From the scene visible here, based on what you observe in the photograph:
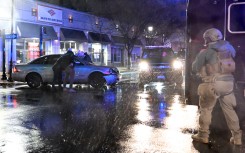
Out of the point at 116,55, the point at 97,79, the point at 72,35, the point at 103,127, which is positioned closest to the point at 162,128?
the point at 103,127

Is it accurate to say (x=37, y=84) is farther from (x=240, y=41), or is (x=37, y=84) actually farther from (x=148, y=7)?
(x=148, y=7)

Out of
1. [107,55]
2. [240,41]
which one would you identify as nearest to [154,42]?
[107,55]

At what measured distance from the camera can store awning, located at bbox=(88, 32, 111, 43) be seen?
123 ft

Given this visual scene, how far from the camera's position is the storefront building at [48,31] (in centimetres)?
2781

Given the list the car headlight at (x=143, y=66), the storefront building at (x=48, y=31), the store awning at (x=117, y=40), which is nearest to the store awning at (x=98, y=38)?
the storefront building at (x=48, y=31)

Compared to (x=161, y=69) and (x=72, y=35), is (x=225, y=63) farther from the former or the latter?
(x=72, y=35)

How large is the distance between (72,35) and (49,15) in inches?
141

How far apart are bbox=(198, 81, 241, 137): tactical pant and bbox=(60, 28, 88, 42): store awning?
27696 millimetres

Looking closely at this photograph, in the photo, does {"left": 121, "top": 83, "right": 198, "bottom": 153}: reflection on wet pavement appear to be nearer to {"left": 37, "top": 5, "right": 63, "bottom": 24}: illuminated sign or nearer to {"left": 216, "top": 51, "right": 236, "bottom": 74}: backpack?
{"left": 216, "top": 51, "right": 236, "bottom": 74}: backpack

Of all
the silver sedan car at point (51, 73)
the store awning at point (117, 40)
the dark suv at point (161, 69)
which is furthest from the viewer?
the store awning at point (117, 40)

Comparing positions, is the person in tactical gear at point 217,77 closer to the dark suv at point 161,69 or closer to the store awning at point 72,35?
the dark suv at point 161,69

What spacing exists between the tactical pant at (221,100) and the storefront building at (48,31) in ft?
60.7

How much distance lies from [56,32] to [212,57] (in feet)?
90.4

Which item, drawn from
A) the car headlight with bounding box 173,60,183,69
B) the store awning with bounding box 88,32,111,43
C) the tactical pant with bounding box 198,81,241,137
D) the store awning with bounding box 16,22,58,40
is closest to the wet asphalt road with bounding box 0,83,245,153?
the tactical pant with bounding box 198,81,241,137
